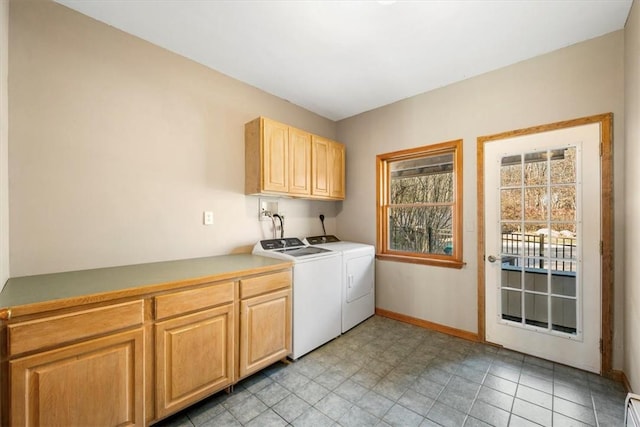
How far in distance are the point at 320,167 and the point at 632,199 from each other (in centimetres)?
261

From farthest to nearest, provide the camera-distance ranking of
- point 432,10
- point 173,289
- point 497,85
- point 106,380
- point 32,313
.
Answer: point 497,85 < point 432,10 < point 173,289 < point 106,380 < point 32,313

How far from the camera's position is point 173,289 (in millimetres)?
1594

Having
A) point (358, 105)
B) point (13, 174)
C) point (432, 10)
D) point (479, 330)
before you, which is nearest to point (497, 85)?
point (432, 10)

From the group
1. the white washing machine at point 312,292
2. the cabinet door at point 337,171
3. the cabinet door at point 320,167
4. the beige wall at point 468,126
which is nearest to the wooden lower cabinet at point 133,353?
the white washing machine at point 312,292

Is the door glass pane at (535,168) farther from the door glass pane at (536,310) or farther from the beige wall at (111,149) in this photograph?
the beige wall at (111,149)

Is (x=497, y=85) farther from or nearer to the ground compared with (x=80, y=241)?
farther from the ground

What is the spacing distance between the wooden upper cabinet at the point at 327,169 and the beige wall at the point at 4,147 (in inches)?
92.4

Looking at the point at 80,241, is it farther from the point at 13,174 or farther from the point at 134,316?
the point at 134,316

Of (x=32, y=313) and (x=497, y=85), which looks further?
(x=497, y=85)

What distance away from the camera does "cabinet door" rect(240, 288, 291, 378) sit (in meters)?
1.96

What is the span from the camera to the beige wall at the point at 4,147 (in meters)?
1.45

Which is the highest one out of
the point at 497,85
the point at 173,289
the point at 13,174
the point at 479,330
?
the point at 497,85

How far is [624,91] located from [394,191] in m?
2.09

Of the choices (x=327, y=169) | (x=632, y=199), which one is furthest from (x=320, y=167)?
(x=632, y=199)
